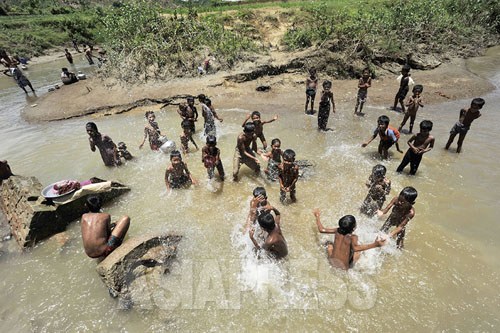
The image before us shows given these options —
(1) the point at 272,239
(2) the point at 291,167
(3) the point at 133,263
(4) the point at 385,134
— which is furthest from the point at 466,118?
(3) the point at 133,263

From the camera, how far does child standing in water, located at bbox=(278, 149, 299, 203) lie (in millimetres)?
5508

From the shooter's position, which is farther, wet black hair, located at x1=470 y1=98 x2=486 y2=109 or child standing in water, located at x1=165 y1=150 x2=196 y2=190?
wet black hair, located at x1=470 y1=98 x2=486 y2=109

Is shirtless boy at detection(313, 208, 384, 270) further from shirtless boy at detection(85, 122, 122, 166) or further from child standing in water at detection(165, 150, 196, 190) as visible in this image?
shirtless boy at detection(85, 122, 122, 166)

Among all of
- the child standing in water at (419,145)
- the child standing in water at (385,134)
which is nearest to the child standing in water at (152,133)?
the child standing in water at (385,134)

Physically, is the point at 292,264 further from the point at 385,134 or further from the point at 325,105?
the point at 325,105

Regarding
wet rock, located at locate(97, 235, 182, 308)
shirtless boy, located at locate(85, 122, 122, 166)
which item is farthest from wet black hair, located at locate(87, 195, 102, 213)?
shirtless boy, located at locate(85, 122, 122, 166)

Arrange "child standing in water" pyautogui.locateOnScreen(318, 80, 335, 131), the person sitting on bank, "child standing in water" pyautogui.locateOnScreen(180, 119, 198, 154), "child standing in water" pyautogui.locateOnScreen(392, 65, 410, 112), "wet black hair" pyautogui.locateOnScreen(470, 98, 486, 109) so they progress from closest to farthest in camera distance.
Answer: "wet black hair" pyautogui.locateOnScreen(470, 98, 486, 109), "child standing in water" pyautogui.locateOnScreen(180, 119, 198, 154), "child standing in water" pyautogui.locateOnScreen(318, 80, 335, 131), "child standing in water" pyautogui.locateOnScreen(392, 65, 410, 112), the person sitting on bank

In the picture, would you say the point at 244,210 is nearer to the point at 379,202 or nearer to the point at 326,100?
the point at 379,202

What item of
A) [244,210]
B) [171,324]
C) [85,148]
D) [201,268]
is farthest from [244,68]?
[171,324]

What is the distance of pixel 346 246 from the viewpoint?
4.20 m

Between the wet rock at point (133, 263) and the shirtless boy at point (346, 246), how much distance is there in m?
2.56

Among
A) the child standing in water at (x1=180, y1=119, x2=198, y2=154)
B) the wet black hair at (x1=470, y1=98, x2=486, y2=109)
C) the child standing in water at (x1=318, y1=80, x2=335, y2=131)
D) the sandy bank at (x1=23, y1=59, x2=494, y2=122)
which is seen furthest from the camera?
the sandy bank at (x1=23, y1=59, x2=494, y2=122)

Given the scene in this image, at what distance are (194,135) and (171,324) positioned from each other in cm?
656

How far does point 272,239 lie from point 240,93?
946 cm
